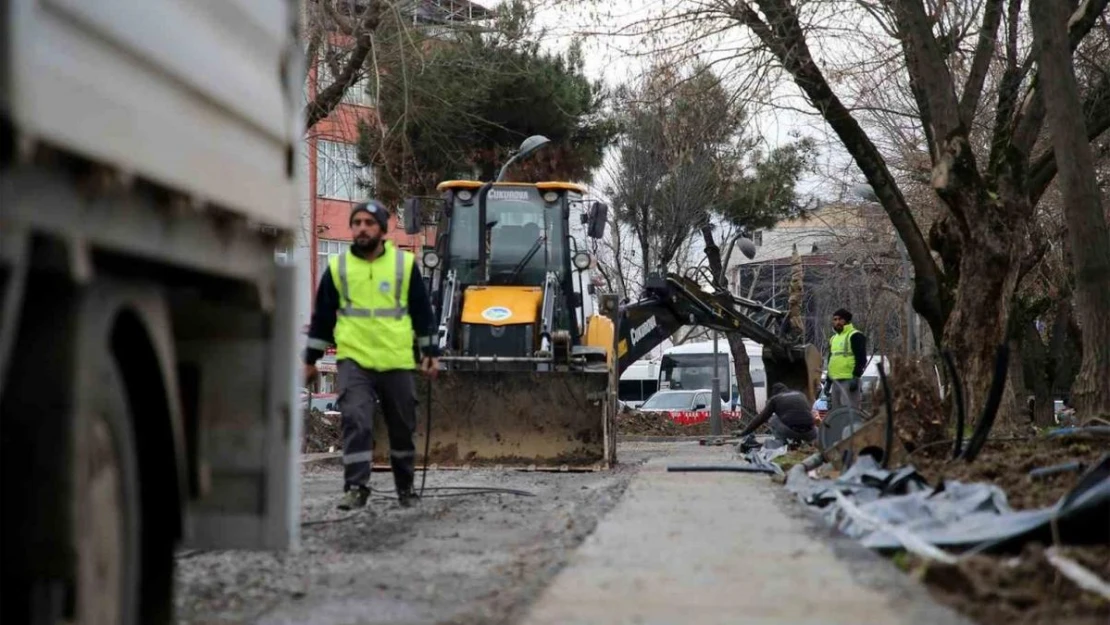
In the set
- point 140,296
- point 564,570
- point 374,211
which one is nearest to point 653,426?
point 374,211

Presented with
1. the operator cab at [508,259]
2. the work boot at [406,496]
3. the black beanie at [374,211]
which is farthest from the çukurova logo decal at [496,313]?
the black beanie at [374,211]

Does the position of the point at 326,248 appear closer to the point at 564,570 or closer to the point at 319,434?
the point at 319,434

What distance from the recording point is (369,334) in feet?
34.6

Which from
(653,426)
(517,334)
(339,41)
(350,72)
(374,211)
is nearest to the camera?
(374,211)

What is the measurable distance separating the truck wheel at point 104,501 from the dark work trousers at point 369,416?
5734mm

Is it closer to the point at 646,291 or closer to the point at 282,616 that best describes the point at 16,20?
the point at 282,616

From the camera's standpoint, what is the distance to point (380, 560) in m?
7.95

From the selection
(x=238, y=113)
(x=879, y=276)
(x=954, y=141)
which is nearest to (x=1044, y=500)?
(x=238, y=113)

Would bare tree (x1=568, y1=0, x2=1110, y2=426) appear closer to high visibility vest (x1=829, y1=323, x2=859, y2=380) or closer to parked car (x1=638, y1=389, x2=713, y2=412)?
high visibility vest (x1=829, y1=323, x2=859, y2=380)

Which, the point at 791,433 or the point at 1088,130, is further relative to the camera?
the point at 1088,130

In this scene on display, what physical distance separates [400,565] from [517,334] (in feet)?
29.5

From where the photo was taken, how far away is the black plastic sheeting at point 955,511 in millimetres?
6805

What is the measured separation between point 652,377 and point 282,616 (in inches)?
2237

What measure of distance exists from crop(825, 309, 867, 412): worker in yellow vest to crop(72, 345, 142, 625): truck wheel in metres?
16.3
